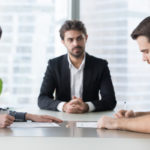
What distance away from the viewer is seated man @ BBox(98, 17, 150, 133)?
6.61 feet

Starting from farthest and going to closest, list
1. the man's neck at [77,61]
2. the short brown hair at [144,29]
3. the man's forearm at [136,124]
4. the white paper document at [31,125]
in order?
the man's neck at [77,61], the short brown hair at [144,29], the white paper document at [31,125], the man's forearm at [136,124]

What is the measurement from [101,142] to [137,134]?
232mm

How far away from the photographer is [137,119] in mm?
2059

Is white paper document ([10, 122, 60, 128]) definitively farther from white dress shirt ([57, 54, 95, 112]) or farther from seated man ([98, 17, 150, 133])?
white dress shirt ([57, 54, 95, 112])

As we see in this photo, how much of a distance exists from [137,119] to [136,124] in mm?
34

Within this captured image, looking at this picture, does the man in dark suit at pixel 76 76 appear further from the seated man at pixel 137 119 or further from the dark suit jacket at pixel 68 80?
the seated man at pixel 137 119

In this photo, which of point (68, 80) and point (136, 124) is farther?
point (68, 80)

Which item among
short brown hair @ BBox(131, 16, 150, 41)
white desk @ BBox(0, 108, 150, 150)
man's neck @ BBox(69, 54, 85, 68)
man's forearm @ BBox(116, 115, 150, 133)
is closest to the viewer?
white desk @ BBox(0, 108, 150, 150)

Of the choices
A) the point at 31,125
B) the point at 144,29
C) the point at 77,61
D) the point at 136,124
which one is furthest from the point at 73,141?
the point at 77,61

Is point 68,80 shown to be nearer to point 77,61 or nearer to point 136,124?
point 77,61

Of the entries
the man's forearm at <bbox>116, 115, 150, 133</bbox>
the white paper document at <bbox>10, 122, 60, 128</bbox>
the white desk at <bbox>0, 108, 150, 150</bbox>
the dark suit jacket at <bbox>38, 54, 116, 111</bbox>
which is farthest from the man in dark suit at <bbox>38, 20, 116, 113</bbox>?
the white desk at <bbox>0, 108, 150, 150</bbox>

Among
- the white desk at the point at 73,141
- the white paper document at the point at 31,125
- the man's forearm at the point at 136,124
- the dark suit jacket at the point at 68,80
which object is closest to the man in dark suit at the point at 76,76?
the dark suit jacket at the point at 68,80

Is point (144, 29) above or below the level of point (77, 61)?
above

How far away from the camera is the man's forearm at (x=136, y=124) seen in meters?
2.00
